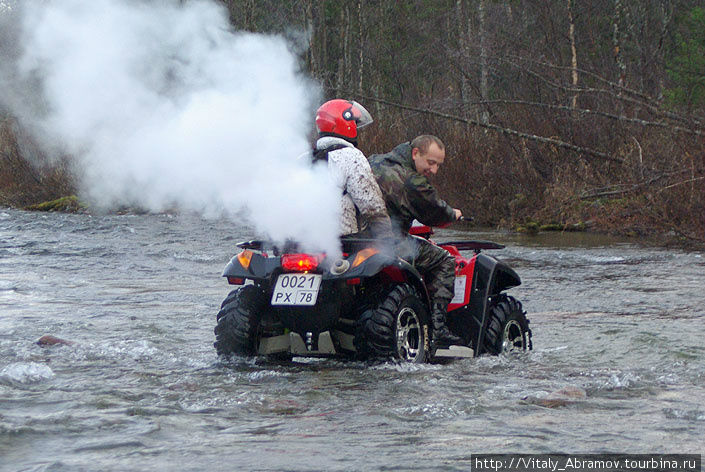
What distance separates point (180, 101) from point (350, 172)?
67.8 inches

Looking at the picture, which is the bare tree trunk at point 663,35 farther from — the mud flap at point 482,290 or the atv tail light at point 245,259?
the atv tail light at point 245,259

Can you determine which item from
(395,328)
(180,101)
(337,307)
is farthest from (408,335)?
(180,101)

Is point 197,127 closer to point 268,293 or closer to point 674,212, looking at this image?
point 268,293

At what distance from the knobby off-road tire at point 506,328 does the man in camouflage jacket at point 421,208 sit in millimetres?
401

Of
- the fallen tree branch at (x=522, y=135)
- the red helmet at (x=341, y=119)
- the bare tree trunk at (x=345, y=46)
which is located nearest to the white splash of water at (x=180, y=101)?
the red helmet at (x=341, y=119)

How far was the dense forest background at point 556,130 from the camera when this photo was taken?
18.5 m

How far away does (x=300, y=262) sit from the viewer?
7.02 m

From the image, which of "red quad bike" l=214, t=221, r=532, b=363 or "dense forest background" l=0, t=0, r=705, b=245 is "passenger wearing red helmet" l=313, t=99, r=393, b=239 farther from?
"dense forest background" l=0, t=0, r=705, b=245

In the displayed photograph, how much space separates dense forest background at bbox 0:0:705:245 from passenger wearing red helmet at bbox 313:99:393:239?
4258mm

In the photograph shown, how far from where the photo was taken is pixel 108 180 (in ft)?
32.2

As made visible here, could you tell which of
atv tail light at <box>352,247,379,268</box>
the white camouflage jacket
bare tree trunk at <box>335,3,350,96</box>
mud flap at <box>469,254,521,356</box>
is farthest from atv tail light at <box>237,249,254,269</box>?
bare tree trunk at <box>335,3,350,96</box>

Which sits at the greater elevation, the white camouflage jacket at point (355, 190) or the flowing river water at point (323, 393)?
the white camouflage jacket at point (355, 190)

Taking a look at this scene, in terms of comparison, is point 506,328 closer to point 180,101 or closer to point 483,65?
point 180,101

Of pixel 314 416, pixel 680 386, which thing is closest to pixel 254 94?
pixel 314 416
